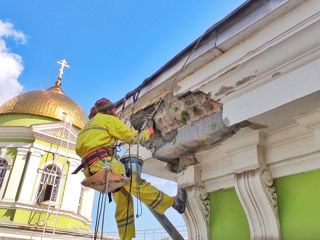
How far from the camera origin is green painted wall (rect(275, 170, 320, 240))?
203 centimetres

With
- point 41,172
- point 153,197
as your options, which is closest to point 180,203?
point 153,197

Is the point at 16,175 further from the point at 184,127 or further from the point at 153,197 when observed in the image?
the point at 184,127

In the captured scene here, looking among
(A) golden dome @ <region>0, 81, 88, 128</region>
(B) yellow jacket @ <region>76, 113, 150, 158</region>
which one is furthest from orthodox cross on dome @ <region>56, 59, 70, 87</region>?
(B) yellow jacket @ <region>76, 113, 150, 158</region>

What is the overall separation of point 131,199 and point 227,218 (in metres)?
1.01

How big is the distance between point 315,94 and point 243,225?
1.25m

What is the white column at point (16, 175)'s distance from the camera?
677 inches

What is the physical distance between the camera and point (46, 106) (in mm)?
20609

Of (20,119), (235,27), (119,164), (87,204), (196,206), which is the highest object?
(20,119)

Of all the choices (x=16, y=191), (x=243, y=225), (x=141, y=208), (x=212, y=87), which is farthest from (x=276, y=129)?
(x=16, y=191)

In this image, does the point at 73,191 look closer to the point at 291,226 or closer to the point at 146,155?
the point at 146,155

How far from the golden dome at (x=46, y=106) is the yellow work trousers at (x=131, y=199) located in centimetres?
1846

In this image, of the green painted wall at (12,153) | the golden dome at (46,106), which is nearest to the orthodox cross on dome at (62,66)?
the golden dome at (46,106)

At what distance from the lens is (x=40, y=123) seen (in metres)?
19.2

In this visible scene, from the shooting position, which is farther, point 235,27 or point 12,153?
point 12,153
